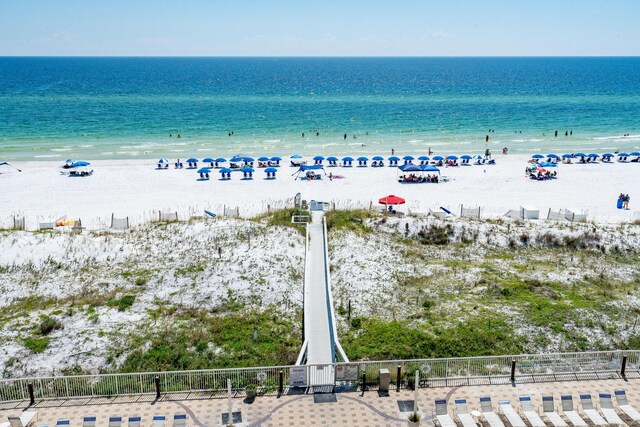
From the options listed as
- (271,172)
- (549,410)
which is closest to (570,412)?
(549,410)

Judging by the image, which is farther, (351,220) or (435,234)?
(351,220)

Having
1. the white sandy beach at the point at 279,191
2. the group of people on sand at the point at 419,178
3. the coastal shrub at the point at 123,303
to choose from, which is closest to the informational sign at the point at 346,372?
the coastal shrub at the point at 123,303

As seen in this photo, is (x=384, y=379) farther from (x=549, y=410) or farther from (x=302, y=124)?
(x=302, y=124)

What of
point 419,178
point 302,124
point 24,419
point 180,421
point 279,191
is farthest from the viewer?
point 302,124

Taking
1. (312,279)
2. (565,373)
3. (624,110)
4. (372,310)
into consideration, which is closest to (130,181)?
(312,279)

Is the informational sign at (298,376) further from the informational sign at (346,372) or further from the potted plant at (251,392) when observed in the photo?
the potted plant at (251,392)

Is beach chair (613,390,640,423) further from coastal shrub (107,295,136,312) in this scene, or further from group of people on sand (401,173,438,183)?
group of people on sand (401,173,438,183)

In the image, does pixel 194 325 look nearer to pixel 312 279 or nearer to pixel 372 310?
pixel 312 279
